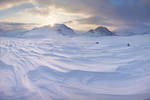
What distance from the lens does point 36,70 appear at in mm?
3584

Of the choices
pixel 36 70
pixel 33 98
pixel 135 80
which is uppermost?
pixel 36 70

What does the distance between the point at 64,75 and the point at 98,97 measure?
1.29m

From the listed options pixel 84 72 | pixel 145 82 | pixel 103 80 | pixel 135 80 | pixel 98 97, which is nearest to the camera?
pixel 98 97

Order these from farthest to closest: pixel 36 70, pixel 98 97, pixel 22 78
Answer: pixel 36 70 < pixel 22 78 < pixel 98 97

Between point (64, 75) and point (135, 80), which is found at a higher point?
point (64, 75)

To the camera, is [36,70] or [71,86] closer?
[71,86]

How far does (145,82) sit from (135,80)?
24 centimetres

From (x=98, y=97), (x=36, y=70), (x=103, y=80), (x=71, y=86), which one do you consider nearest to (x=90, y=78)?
(x=103, y=80)

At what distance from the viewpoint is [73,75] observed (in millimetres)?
3148

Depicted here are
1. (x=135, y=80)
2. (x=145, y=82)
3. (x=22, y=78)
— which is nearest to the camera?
(x=145, y=82)

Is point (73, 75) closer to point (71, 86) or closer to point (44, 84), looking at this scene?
point (71, 86)

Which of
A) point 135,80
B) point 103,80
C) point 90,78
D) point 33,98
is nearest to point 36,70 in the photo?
point 33,98

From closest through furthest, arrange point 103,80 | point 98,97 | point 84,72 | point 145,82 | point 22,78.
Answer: point 98,97
point 145,82
point 103,80
point 22,78
point 84,72

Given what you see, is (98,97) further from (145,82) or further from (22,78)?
(22,78)
